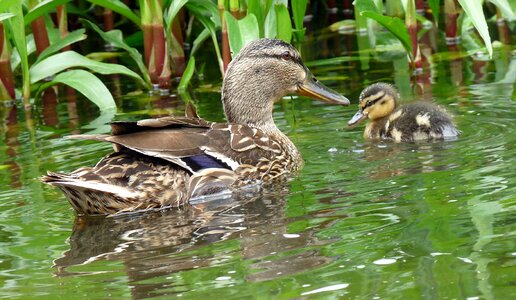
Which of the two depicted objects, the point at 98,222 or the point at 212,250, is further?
the point at 98,222

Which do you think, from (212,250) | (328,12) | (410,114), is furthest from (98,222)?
(328,12)

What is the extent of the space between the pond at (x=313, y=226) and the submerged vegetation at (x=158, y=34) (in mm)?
448

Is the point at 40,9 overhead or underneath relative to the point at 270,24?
overhead

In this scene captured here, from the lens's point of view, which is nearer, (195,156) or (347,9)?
(195,156)

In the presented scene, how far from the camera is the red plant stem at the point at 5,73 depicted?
810 centimetres

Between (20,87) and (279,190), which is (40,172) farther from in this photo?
(20,87)

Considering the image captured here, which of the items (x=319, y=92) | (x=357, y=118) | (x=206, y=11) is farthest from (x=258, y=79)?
(x=206, y=11)

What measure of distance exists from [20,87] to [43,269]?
4487 mm

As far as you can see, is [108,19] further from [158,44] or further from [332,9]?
[332,9]

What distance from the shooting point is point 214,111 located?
7879mm

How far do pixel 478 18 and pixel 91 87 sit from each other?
274 cm

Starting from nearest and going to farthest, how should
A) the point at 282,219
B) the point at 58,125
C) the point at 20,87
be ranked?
the point at 282,219, the point at 58,125, the point at 20,87

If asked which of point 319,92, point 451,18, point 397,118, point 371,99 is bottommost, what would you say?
point 397,118

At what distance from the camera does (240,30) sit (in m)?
7.55
